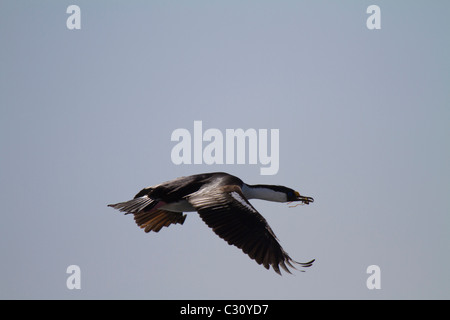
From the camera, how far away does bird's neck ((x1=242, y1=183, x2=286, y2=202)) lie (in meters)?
12.8

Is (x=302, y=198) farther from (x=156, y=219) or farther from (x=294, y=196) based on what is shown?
(x=156, y=219)

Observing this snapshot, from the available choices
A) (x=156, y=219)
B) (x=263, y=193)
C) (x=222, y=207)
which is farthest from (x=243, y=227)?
(x=156, y=219)

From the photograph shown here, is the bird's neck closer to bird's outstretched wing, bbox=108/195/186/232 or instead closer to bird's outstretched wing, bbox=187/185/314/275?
bird's outstretched wing, bbox=108/195/186/232

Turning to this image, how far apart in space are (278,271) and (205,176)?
2812mm

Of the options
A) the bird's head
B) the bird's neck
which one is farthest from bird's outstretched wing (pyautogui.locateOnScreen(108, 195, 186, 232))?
the bird's head

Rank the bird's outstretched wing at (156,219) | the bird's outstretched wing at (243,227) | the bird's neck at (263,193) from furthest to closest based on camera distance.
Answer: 1. the bird's outstretched wing at (156,219)
2. the bird's neck at (263,193)
3. the bird's outstretched wing at (243,227)

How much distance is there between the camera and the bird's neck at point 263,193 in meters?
12.8

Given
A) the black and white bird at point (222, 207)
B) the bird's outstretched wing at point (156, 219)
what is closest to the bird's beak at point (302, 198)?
the black and white bird at point (222, 207)

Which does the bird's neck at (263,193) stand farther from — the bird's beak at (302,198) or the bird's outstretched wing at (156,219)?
the bird's outstretched wing at (156,219)

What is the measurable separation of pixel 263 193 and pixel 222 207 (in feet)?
8.01

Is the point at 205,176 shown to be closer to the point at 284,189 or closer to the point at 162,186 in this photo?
the point at 162,186

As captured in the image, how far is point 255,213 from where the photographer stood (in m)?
10.6

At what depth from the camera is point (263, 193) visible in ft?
42.6

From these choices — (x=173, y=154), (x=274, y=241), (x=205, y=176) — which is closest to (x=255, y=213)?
(x=274, y=241)
